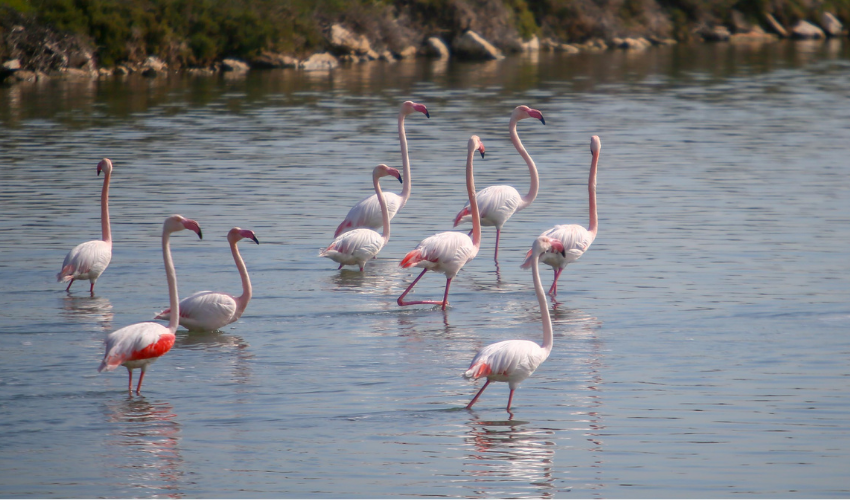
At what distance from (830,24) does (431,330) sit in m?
54.8

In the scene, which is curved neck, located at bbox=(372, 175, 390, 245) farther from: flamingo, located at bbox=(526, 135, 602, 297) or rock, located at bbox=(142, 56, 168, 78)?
rock, located at bbox=(142, 56, 168, 78)

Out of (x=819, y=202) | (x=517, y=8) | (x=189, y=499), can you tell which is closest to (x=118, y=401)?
(x=189, y=499)

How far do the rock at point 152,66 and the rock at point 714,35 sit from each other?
3161 centimetres

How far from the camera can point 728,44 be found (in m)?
53.4

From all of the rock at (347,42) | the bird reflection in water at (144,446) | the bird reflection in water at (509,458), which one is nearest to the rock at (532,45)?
the rock at (347,42)

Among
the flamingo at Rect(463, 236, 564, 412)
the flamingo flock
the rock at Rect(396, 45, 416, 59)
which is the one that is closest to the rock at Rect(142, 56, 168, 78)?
the rock at Rect(396, 45, 416, 59)

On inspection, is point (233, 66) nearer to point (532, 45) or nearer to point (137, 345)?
point (532, 45)

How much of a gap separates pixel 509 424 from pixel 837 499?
1897 mm

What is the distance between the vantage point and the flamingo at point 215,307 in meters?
8.05

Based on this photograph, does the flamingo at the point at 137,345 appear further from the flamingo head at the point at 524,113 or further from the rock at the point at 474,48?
the rock at the point at 474,48

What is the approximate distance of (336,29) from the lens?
137 feet

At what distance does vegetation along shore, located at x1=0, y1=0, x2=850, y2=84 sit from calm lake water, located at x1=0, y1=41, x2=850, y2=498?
572 inches

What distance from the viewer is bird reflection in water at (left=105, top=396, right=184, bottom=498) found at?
5.57m

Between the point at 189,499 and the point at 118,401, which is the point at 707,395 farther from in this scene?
the point at 118,401
